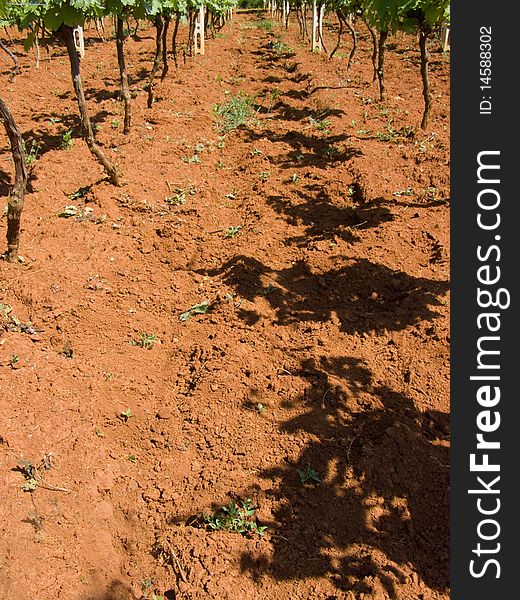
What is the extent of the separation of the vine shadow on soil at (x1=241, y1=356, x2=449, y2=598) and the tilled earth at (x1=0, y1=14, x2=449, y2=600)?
1cm

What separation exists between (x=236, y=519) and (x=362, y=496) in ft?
2.96

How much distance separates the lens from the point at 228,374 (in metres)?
4.44

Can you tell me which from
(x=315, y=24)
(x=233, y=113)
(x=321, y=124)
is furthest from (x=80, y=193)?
(x=315, y=24)

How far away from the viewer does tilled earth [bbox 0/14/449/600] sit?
311cm

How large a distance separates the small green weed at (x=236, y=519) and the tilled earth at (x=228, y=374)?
0.04 m

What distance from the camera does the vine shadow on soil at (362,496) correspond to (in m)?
2.99

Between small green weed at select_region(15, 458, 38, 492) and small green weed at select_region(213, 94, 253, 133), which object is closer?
small green weed at select_region(15, 458, 38, 492)

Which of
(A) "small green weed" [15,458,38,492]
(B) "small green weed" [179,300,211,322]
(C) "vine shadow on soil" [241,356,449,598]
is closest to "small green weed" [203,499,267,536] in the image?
(C) "vine shadow on soil" [241,356,449,598]

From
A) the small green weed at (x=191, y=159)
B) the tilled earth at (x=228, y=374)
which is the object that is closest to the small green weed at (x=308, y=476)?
the tilled earth at (x=228, y=374)

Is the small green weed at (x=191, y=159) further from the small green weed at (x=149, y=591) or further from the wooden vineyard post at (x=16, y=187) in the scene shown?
the small green weed at (x=149, y=591)

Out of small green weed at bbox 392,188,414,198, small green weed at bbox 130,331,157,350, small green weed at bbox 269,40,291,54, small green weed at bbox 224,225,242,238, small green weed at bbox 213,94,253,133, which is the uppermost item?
small green weed at bbox 269,40,291,54

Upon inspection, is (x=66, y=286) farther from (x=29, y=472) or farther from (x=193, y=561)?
(x=193, y=561)

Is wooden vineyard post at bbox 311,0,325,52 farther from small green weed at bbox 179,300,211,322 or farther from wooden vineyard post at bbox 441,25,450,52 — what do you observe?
small green weed at bbox 179,300,211,322

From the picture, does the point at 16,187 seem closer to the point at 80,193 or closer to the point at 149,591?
the point at 80,193
